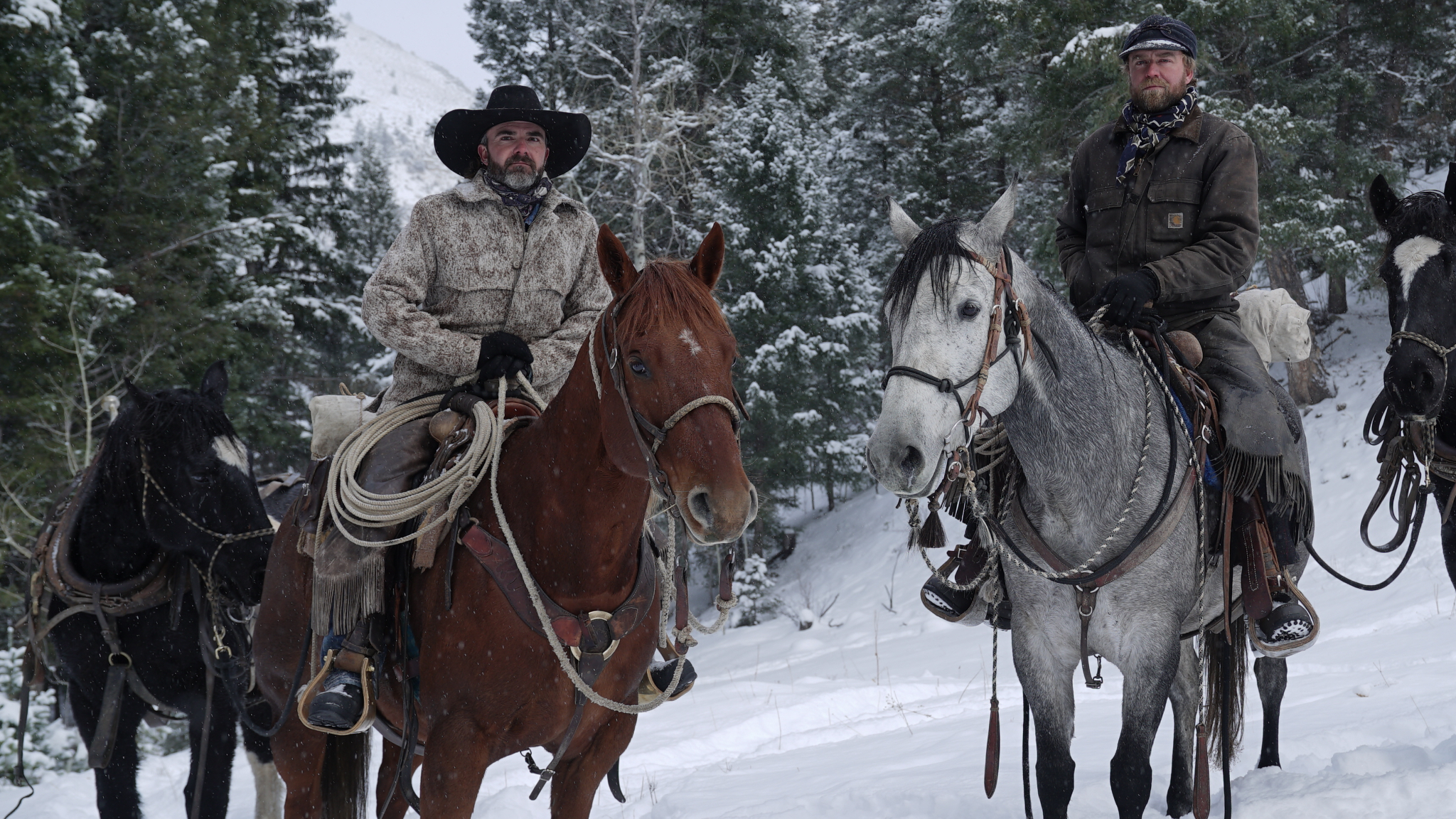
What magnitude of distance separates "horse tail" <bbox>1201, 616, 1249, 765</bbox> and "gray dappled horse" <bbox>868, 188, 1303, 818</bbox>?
68cm

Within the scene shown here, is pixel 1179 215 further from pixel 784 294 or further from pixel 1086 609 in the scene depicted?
pixel 784 294

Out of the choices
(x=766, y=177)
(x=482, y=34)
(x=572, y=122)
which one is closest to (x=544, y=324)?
(x=572, y=122)

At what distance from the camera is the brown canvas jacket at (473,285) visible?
3623 mm

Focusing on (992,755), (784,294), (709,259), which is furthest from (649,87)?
(709,259)

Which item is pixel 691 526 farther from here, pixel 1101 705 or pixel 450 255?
pixel 1101 705

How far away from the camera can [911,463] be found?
286 cm

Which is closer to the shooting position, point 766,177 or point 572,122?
point 572,122

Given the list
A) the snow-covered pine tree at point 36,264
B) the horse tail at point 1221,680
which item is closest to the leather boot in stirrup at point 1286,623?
the horse tail at point 1221,680

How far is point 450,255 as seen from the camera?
12.3 ft

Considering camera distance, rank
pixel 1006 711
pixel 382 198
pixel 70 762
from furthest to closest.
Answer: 1. pixel 382 198
2. pixel 70 762
3. pixel 1006 711

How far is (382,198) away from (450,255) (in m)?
26.6

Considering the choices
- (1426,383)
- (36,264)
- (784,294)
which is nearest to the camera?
(1426,383)

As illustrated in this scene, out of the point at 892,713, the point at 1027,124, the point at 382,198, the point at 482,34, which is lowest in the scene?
the point at 892,713

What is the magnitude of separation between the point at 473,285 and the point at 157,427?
208cm
